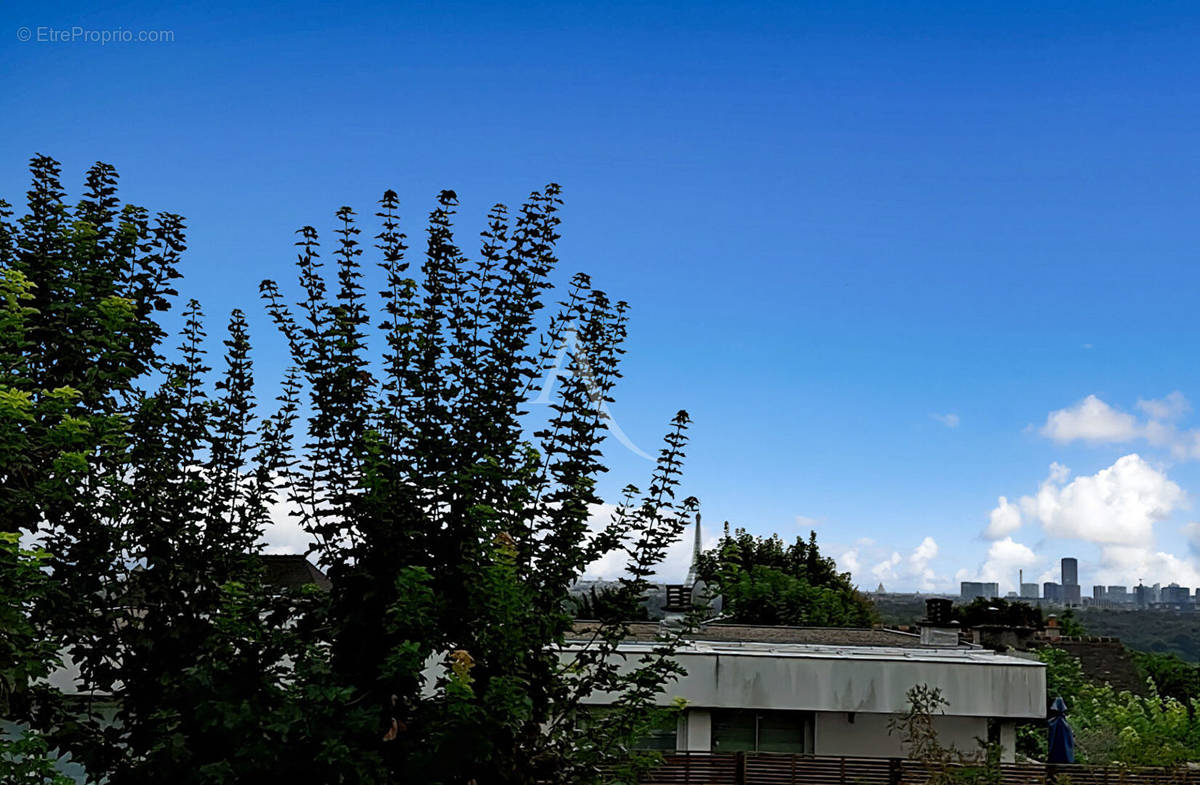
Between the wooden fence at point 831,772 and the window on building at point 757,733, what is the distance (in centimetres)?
125

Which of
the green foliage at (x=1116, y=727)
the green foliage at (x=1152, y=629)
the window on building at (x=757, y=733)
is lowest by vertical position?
the green foliage at (x=1152, y=629)

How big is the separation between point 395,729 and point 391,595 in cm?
75

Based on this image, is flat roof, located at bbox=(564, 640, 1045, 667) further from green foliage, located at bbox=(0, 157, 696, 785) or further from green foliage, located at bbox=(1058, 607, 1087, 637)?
green foliage, located at bbox=(1058, 607, 1087, 637)

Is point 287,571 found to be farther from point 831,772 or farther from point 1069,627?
point 1069,627

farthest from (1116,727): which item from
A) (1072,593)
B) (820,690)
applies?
(1072,593)

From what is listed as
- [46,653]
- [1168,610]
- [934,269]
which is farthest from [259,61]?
[1168,610]

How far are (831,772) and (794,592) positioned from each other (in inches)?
914

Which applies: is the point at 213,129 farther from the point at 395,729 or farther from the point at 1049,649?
the point at 1049,649

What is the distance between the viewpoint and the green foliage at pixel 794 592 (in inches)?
1458

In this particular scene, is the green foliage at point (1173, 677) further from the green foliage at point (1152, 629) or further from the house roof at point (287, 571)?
the green foliage at point (1152, 629)

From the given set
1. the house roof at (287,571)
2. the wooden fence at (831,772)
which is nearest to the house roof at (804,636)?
the wooden fence at (831,772)

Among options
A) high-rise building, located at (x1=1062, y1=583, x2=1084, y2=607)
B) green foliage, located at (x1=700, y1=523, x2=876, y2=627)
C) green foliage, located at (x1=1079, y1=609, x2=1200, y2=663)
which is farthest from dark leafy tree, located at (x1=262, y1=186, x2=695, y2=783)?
high-rise building, located at (x1=1062, y1=583, x2=1084, y2=607)

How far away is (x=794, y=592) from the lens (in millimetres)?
38000

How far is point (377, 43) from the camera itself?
1208 centimetres
